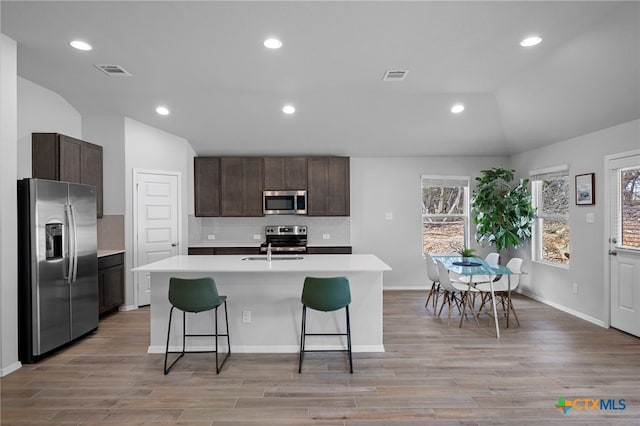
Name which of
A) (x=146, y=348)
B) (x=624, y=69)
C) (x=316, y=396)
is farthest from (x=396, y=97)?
(x=146, y=348)

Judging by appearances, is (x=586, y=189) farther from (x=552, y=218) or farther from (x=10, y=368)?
(x=10, y=368)

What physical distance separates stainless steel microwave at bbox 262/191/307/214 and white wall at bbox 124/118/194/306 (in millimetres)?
1323

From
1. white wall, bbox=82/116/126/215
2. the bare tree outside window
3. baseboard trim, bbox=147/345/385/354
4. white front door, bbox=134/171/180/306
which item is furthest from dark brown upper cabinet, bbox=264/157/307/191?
the bare tree outside window

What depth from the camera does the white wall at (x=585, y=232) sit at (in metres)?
4.35

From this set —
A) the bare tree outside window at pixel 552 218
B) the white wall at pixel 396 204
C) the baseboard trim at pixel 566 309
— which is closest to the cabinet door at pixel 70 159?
the white wall at pixel 396 204

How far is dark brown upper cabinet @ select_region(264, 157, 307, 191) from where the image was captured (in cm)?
643

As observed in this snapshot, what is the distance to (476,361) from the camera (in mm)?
3438

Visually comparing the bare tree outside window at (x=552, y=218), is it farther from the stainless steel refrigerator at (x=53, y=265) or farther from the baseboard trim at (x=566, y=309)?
the stainless steel refrigerator at (x=53, y=265)

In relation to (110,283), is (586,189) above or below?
above

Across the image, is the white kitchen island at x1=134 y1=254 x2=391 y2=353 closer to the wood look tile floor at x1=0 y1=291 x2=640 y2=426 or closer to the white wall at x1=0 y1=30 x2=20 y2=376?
the wood look tile floor at x1=0 y1=291 x2=640 y2=426

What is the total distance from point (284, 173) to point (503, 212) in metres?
3.59

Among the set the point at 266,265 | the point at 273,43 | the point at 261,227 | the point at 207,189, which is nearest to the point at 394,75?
the point at 273,43

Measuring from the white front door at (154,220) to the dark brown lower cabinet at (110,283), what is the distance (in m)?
0.25

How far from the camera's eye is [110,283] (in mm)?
4891
